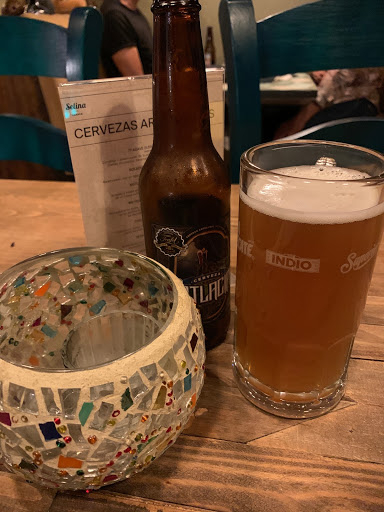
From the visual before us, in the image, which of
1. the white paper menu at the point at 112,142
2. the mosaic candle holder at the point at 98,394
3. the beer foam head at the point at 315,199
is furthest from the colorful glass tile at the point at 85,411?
the white paper menu at the point at 112,142

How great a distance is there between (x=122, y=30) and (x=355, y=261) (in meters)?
2.33

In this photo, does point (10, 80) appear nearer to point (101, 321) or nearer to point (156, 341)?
point (101, 321)

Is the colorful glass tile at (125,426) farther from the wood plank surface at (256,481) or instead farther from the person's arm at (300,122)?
the person's arm at (300,122)

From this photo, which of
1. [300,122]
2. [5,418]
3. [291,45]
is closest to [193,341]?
[5,418]

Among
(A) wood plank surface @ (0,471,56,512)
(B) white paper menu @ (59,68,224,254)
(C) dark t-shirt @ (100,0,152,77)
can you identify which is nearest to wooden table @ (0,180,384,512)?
(A) wood plank surface @ (0,471,56,512)

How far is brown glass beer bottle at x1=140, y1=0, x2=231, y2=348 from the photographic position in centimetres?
46

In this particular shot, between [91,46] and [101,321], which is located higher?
[91,46]

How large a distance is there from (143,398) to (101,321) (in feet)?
0.63

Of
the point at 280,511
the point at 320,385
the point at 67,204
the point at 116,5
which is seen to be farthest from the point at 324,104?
the point at 280,511

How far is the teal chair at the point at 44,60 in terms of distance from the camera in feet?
3.06

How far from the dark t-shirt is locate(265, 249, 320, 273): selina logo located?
2090 millimetres

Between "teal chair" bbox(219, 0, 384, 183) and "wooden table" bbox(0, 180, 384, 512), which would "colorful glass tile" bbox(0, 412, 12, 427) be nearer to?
"wooden table" bbox(0, 180, 384, 512)

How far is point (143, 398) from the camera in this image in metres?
0.29

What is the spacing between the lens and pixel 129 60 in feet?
7.79
